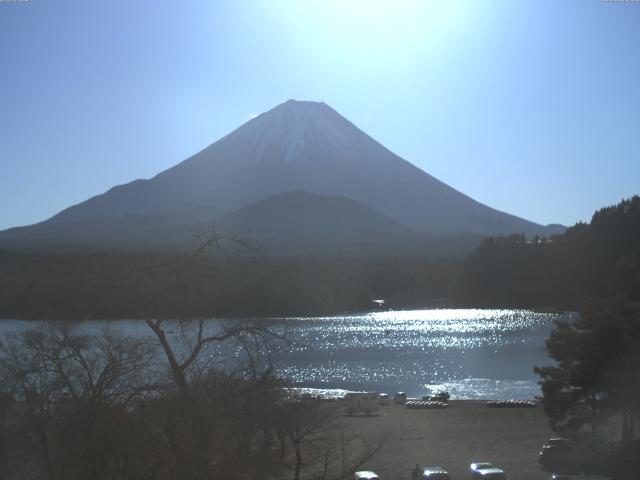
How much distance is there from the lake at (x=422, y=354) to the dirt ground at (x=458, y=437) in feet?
8.07

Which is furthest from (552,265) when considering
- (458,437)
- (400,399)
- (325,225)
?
(458,437)

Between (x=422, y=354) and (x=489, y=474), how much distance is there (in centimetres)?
2288

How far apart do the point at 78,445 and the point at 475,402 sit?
54.4 feet

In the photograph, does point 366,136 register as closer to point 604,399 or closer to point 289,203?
point 289,203

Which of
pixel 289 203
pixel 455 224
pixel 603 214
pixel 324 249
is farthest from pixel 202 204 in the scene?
pixel 603 214

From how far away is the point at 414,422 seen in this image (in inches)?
614

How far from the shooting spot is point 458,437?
45.1 ft

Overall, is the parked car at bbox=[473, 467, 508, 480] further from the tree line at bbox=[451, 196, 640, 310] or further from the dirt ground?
the tree line at bbox=[451, 196, 640, 310]

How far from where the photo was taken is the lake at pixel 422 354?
74.5ft

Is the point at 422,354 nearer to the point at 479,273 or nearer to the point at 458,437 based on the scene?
the point at 458,437

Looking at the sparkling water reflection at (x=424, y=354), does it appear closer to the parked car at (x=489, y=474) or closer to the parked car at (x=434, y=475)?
the parked car at (x=434, y=475)

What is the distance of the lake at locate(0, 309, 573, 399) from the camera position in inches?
894

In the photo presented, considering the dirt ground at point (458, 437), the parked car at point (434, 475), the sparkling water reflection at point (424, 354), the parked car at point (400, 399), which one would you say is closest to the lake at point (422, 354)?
the sparkling water reflection at point (424, 354)

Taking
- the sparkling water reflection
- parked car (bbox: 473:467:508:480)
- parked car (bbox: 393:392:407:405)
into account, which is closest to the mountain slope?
the sparkling water reflection
